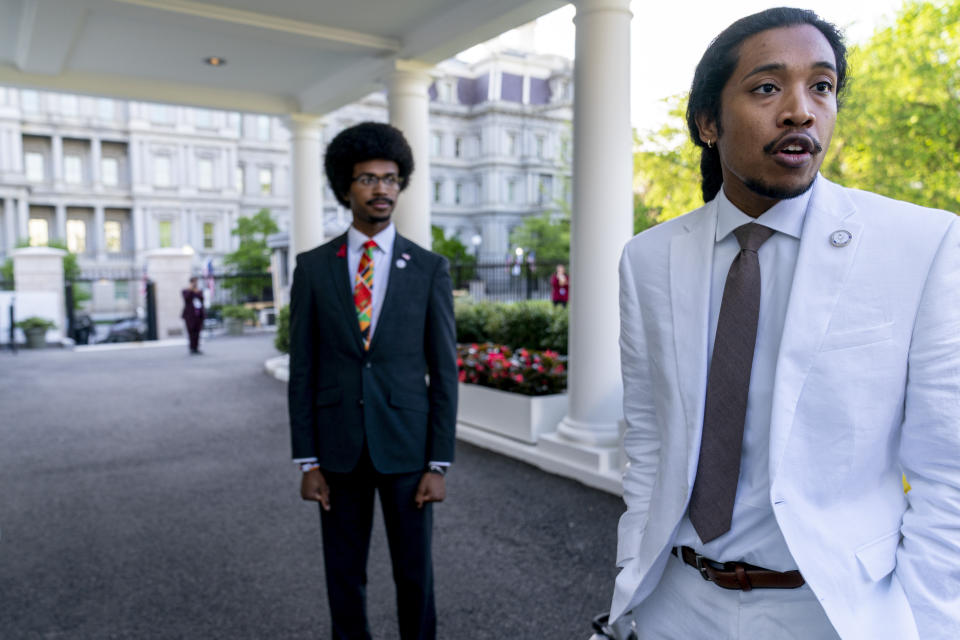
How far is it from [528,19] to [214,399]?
23.7 feet

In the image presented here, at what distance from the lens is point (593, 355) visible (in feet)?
21.9

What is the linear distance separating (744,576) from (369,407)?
1807mm

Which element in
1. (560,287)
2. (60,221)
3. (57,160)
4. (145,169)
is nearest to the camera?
(560,287)

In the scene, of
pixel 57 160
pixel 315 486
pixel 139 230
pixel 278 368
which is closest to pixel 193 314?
pixel 278 368

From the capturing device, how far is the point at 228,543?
515 cm

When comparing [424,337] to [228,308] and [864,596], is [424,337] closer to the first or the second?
[864,596]

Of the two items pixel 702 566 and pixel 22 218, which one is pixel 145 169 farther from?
pixel 702 566

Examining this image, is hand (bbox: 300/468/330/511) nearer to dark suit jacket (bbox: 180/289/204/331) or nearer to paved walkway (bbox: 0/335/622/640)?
paved walkway (bbox: 0/335/622/640)

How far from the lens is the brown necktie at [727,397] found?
4.79ft

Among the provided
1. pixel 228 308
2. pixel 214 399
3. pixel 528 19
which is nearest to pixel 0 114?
pixel 228 308

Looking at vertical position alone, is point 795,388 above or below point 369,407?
above

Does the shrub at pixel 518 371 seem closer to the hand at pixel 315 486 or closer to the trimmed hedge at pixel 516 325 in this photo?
the trimmed hedge at pixel 516 325

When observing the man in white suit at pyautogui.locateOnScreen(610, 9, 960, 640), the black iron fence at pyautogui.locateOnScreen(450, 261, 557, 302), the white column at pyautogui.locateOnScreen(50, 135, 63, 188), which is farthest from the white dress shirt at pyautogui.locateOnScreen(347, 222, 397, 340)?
the white column at pyautogui.locateOnScreen(50, 135, 63, 188)

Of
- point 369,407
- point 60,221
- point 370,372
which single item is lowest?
point 369,407
